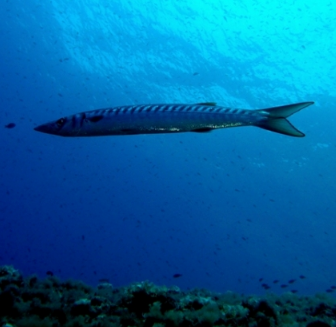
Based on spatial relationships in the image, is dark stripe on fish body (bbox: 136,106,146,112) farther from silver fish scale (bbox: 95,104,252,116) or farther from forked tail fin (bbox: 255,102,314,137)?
forked tail fin (bbox: 255,102,314,137)

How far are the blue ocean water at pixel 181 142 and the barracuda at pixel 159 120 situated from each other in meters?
23.0

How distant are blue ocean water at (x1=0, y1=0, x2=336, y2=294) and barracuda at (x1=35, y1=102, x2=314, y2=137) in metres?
23.0

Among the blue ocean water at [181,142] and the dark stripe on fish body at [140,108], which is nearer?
the dark stripe on fish body at [140,108]

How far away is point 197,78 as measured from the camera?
99.0 ft

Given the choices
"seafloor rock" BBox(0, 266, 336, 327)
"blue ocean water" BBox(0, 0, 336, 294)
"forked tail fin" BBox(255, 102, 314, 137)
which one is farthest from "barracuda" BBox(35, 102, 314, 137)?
"blue ocean water" BBox(0, 0, 336, 294)

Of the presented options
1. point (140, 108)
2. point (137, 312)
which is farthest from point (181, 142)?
point (140, 108)

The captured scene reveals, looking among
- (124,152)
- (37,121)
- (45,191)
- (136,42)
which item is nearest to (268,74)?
(136,42)

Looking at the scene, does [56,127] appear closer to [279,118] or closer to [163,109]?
[163,109]

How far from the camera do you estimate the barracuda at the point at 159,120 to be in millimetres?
4395

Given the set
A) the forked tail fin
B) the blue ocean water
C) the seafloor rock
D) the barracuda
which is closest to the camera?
the forked tail fin

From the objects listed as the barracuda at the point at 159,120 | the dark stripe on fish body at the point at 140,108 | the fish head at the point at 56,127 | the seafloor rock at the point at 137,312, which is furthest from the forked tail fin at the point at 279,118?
the seafloor rock at the point at 137,312

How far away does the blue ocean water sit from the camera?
85.0 feet

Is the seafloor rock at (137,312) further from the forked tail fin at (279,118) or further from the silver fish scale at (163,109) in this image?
the silver fish scale at (163,109)

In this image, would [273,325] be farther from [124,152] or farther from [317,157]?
[124,152]
